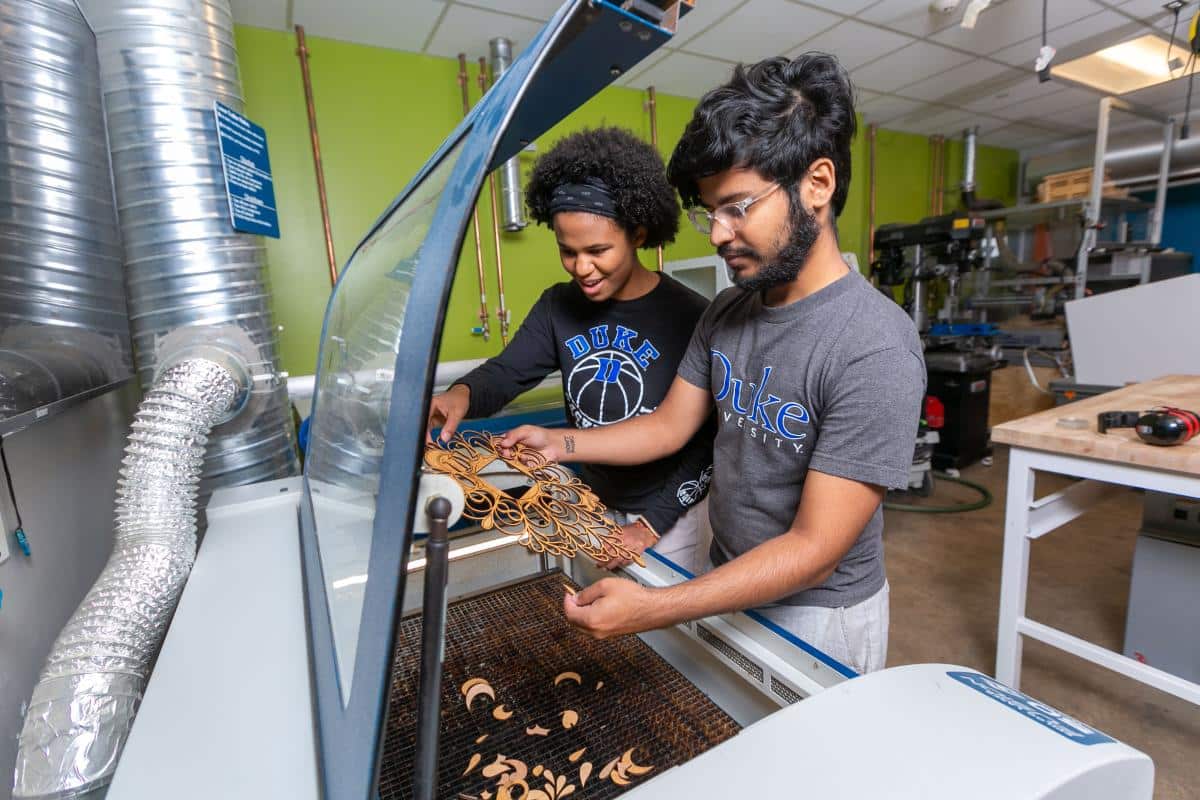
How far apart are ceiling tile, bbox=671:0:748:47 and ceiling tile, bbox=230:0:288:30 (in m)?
1.72

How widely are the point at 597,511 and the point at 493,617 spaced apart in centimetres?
23

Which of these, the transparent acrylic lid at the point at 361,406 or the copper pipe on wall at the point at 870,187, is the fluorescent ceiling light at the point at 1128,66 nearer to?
the copper pipe on wall at the point at 870,187

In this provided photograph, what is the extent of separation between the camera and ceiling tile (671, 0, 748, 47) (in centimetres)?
264

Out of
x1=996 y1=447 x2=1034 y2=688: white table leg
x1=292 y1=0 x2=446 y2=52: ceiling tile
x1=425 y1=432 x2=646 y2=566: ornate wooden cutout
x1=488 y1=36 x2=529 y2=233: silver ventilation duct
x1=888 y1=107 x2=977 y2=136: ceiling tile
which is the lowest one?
x1=996 y1=447 x2=1034 y2=688: white table leg

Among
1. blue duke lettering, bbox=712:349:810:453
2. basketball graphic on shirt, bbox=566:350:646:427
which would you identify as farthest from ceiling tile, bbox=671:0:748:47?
blue duke lettering, bbox=712:349:810:453

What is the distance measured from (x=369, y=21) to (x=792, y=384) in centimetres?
274

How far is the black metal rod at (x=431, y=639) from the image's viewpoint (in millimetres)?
313

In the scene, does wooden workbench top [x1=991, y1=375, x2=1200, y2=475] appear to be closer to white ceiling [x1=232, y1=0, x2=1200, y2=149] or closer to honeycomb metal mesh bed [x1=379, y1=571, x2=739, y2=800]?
honeycomb metal mesh bed [x1=379, y1=571, x2=739, y2=800]

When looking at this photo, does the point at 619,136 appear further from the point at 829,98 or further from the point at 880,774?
the point at 880,774

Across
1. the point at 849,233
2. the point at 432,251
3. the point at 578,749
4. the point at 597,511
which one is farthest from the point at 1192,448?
the point at 849,233

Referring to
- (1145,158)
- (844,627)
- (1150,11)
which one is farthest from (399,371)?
(1145,158)

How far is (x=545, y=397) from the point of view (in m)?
2.94

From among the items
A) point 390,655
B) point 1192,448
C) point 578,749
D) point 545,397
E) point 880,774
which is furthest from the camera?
point 545,397

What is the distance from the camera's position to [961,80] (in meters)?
3.83
